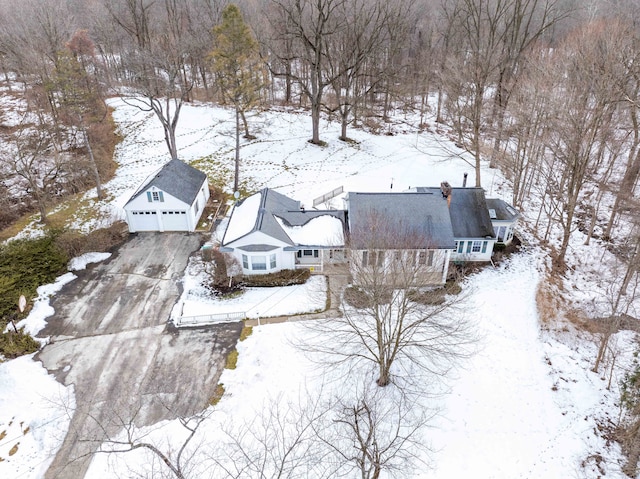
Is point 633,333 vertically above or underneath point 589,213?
underneath

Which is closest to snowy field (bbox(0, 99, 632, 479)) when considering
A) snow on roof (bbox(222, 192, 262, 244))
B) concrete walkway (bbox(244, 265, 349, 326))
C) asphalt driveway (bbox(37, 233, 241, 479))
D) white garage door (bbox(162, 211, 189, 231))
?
concrete walkway (bbox(244, 265, 349, 326))

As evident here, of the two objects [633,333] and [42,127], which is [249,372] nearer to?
[633,333]

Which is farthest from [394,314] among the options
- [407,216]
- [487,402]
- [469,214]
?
[469,214]

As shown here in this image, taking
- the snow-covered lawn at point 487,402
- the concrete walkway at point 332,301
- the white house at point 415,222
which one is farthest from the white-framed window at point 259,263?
the white house at point 415,222

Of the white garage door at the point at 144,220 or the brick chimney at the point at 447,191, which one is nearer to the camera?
the brick chimney at the point at 447,191

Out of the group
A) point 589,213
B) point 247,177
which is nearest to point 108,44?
point 247,177

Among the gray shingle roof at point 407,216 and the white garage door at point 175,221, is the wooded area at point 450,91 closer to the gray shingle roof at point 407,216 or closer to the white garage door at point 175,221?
the gray shingle roof at point 407,216
